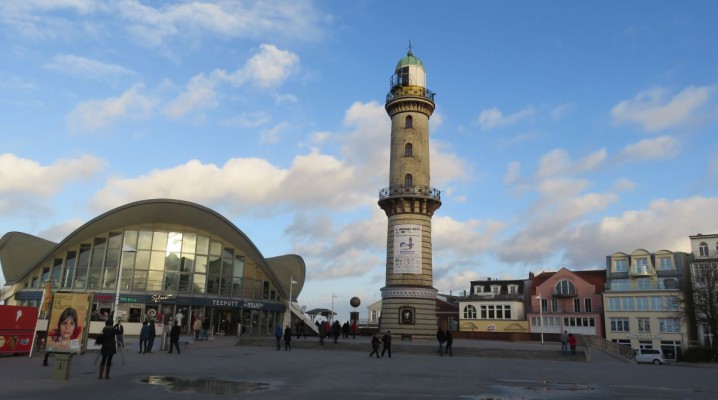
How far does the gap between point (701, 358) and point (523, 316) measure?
2401 centimetres

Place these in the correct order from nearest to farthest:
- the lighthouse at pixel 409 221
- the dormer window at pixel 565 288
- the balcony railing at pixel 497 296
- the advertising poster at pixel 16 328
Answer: the advertising poster at pixel 16 328, the lighthouse at pixel 409 221, the dormer window at pixel 565 288, the balcony railing at pixel 497 296

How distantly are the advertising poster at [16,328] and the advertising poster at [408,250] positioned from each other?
1047 inches

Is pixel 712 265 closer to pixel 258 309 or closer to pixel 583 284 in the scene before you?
pixel 583 284

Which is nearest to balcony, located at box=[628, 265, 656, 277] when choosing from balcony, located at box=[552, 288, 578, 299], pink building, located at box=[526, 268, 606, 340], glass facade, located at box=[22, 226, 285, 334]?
pink building, located at box=[526, 268, 606, 340]

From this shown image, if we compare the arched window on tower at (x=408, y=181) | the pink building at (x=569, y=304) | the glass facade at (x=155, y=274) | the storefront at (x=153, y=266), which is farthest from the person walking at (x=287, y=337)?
the pink building at (x=569, y=304)

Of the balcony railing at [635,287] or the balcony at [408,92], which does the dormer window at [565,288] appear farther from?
the balcony at [408,92]

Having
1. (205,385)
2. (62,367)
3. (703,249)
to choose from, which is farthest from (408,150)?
(703,249)

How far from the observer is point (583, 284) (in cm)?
6719

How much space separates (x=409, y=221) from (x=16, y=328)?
2851 cm

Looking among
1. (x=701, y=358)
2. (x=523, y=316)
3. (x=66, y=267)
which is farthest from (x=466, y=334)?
(x=66, y=267)

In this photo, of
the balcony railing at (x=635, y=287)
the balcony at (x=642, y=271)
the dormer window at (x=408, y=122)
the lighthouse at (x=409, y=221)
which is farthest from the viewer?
the balcony at (x=642, y=271)

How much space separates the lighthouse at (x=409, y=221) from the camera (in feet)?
140

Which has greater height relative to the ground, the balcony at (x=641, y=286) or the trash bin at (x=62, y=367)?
the balcony at (x=641, y=286)

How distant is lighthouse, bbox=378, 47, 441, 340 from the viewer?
1684 inches
